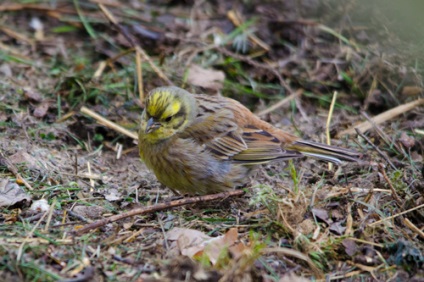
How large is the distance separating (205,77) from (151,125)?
211 cm

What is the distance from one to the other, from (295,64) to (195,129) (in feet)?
8.82

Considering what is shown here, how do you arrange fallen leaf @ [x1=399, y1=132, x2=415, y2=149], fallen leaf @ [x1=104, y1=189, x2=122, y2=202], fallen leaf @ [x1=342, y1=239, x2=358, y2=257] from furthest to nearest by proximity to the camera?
fallen leaf @ [x1=399, y1=132, x2=415, y2=149]
fallen leaf @ [x1=104, y1=189, x2=122, y2=202]
fallen leaf @ [x1=342, y1=239, x2=358, y2=257]

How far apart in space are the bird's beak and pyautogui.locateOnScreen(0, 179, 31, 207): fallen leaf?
3.89ft

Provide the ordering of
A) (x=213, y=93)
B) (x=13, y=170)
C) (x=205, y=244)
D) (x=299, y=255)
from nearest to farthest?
(x=299, y=255), (x=205, y=244), (x=13, y=170), (x=213, y=93)

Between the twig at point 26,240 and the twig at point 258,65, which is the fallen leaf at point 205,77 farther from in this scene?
the twig at point 26,240

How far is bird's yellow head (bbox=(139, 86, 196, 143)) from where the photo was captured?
581 centimetres

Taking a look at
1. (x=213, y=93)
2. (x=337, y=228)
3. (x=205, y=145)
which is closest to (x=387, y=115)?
(x=213, y=93)

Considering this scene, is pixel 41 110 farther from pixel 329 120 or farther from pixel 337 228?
pixel 337 228

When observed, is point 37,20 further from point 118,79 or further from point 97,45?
point 118,79

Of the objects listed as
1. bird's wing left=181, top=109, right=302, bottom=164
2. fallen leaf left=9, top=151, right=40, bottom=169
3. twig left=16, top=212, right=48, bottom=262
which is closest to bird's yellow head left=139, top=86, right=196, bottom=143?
bird's wing left=181, top=109, right=302, bottom=164

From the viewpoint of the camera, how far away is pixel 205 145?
5.94m

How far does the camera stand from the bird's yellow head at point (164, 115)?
5.81 metres

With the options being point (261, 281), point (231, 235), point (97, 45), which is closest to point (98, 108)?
point (97, 45)

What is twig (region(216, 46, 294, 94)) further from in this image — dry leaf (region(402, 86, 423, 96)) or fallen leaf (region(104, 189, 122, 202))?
fallen leaf (region(104, 189, 122, 202))
